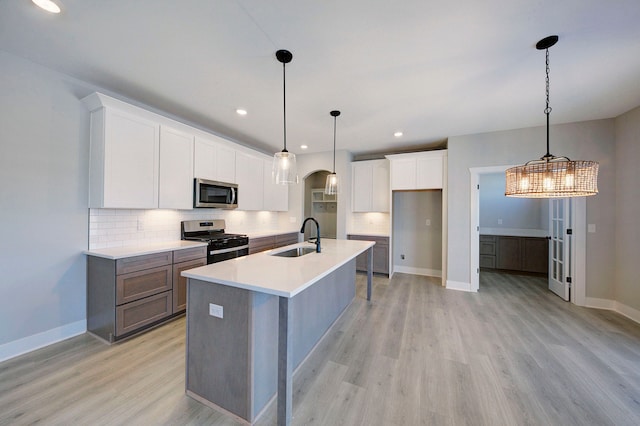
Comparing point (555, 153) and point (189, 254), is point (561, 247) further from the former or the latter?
point (189, 254)

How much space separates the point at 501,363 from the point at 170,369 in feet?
9.41

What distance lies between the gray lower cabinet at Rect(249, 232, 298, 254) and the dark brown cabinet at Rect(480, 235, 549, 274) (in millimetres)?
4298

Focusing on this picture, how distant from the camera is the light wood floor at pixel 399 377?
153cm

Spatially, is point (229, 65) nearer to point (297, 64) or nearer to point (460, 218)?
point (297, 64)

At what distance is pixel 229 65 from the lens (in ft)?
7.12

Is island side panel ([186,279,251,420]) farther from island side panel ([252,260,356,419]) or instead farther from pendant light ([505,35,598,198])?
pendant light ([505,35,598,198])

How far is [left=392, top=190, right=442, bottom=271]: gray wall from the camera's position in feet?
16.3

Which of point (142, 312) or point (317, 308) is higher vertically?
point (317, 308)

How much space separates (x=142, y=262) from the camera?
8.05ft

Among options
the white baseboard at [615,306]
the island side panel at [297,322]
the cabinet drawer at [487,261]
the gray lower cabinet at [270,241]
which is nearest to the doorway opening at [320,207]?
the gray lower cabinet at [270,241]

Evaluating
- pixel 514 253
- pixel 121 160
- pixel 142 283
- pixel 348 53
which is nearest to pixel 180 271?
pixel 142 283

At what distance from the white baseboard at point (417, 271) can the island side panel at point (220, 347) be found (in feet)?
14.3

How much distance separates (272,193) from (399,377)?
3.85 m

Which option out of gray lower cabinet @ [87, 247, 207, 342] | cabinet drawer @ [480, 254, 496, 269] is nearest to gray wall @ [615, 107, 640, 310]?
cabinet drawer @ [480, 254, 496, 269]
